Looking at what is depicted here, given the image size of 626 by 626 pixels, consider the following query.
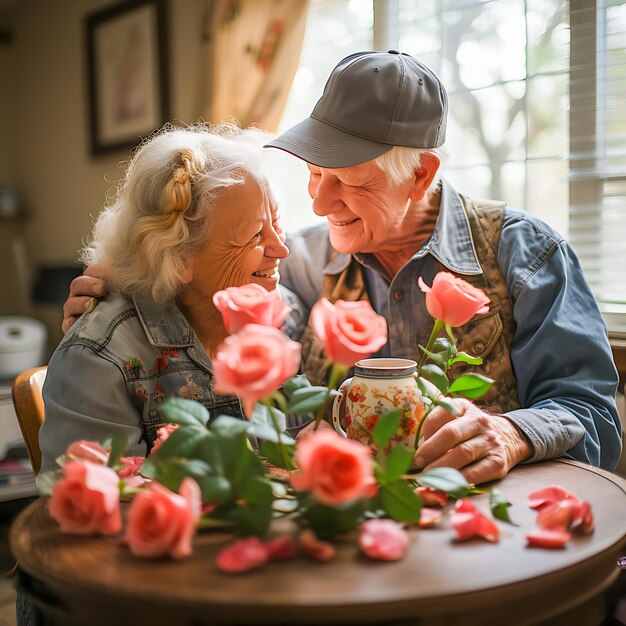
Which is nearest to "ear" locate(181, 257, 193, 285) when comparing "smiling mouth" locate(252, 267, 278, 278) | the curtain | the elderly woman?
the elderly woman

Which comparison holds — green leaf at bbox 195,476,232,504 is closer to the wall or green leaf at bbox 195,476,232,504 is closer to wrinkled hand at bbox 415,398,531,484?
wrinkled hand at bbox 415,398,531,484

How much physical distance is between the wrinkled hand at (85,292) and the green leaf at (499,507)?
829 mm

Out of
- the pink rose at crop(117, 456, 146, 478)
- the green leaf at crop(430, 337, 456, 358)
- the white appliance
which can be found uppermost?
the green leaf at crop(430, 337, 456, 358)

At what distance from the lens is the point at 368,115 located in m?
1.45

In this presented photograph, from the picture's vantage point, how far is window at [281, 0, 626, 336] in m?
1.97

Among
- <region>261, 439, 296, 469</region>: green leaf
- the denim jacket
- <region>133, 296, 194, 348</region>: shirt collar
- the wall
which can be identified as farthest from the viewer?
the wall

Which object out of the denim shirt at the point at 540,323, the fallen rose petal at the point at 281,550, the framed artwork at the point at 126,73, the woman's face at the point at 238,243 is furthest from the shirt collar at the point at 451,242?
the framed artwork at the point at 126,73

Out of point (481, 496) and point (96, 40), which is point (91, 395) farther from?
point (96, 40)

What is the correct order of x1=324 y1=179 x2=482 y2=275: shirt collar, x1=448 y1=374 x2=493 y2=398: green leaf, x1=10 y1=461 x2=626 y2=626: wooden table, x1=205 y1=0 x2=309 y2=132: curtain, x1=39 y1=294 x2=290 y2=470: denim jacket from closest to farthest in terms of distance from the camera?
1. x1=10 y1=461 x2=626 y2=626: wooden table
2. x1=448 y1=374 x2=493 y2=398: green leaf
3. x1=39 y1=294 x2=290 y2=470: denim jacket
4. x1=324 y1=179 x2=482 y2=275: shirt collar
5. x1=205 y1=0 x2=309 y2=132: curtain

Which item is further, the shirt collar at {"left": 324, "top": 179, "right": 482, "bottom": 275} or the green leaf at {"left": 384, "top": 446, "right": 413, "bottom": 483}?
the shirt collar at {"left": 324, "top": 179, "right": 482, "bottom": 275}

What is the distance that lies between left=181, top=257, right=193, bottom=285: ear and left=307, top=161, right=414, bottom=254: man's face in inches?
13.1

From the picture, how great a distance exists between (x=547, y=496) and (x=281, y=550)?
1.26 ft

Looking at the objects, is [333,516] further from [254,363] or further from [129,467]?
[129,467]

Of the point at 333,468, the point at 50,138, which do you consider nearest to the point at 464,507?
the point at 333,468
